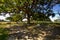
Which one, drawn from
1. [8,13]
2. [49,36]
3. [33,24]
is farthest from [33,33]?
[8,13]

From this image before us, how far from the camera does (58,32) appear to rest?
7.19 meters

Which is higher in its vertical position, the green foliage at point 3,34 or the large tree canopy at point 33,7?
the large tree canopy at point 33,7

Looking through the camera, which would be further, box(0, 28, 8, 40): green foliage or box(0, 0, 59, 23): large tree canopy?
box(0, 0, 59, 23): large tree canopy

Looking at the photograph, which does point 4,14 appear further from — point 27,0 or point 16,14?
point 27,0

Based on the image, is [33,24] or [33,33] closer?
[33,33]

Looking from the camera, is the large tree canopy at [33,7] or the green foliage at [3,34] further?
the large tree canopy at [33,7]

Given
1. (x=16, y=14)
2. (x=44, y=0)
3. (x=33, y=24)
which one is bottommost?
(x=33, y=24)

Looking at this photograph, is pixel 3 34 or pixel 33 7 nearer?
pixel 3 34

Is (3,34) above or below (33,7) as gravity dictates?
below

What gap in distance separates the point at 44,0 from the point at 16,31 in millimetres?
1967

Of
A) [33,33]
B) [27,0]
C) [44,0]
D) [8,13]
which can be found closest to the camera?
[27,0]

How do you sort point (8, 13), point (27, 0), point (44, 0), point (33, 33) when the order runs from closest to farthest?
point (27, 0), point (33, 33), point (44, 0), point (8, 13)

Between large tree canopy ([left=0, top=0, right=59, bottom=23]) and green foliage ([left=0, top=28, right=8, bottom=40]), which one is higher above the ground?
large tree canopy ([left=0, top=0, right=59, bottom=23])

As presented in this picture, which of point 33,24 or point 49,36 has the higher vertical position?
point 33,24
